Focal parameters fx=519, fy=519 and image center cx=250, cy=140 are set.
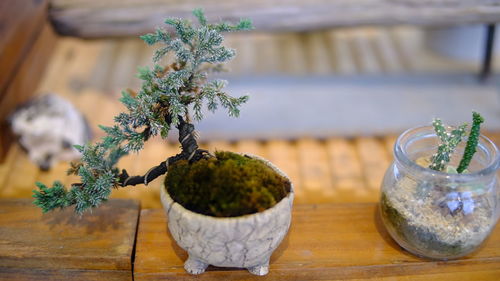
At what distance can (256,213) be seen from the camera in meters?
1.11

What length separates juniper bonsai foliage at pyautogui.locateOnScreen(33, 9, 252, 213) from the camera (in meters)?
1.23

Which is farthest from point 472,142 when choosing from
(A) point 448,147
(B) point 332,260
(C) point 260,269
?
(C) point 260,269

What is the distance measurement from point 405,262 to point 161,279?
62 centimetres

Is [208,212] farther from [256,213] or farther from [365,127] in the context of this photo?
[365,127]

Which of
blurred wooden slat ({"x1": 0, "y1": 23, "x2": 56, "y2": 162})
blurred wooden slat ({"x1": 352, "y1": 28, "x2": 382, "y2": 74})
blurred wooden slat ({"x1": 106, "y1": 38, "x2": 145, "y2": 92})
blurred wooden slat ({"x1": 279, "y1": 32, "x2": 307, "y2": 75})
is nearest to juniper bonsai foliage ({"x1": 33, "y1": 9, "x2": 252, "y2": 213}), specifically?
blurred wooden slat ({"x1": 0, "y1": 23, "x2": 56, "y2": 162})

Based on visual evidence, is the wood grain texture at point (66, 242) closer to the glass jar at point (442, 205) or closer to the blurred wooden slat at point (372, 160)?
the glass jar at point (442, 205)

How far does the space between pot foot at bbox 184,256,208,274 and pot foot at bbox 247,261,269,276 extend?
12 cm

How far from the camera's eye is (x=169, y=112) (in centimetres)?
123

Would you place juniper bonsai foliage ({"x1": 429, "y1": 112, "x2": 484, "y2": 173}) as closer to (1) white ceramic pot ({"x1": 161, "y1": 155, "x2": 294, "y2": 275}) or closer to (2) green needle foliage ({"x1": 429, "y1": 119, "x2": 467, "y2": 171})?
(2) green needle foliage ({"x1": 429, "y1": 119, "x2": 467, "y2": 171})

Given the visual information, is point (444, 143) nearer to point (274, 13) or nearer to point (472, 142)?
point (472, 142)

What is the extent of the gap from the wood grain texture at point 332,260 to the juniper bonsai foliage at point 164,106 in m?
0.20

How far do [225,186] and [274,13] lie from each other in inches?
55.7

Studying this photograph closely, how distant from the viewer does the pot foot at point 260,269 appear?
1269 mm

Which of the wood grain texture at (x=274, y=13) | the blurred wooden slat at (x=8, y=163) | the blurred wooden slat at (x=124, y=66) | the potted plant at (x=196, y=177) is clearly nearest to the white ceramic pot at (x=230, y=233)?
the potted plant at (x=196, y=177)
